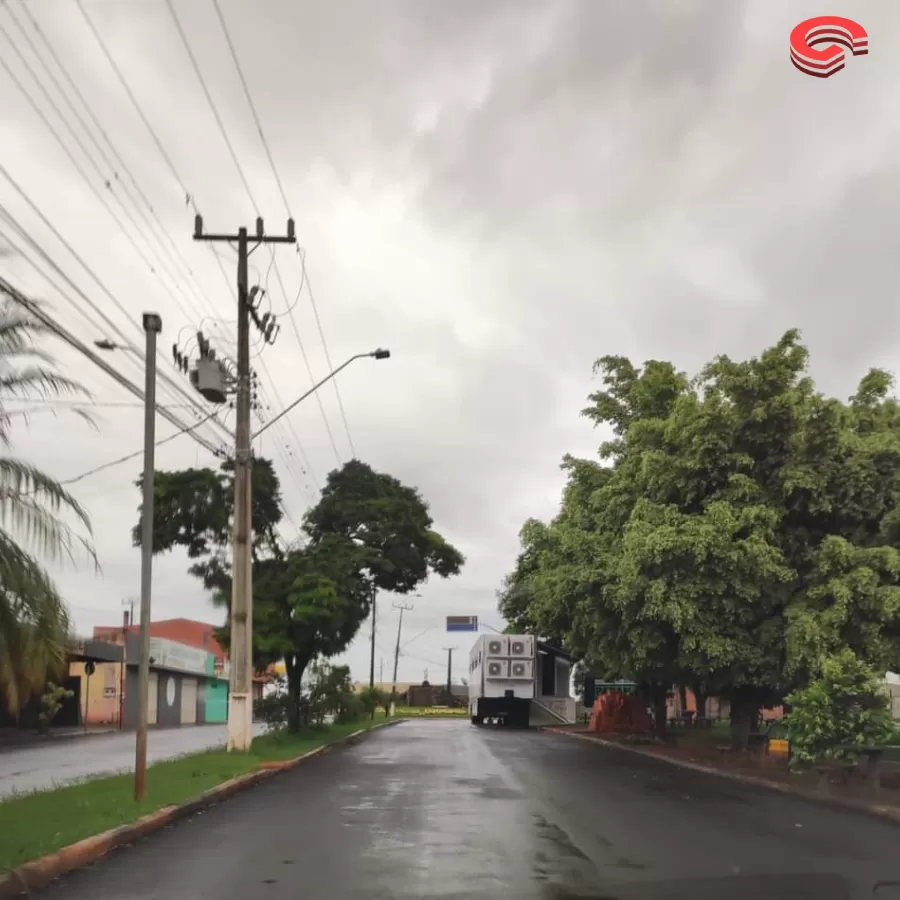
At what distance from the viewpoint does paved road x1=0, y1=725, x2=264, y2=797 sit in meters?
19.0

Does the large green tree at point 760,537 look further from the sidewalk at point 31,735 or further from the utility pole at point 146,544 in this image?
the sidewalk at point 31,735

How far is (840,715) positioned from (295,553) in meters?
16.7

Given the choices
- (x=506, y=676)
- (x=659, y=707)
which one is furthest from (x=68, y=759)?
(x=506, y=676)

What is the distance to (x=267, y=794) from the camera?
16.6m

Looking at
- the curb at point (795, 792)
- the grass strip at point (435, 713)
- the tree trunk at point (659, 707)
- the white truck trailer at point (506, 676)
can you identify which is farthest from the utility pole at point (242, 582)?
the grass strip at point (435, 713)

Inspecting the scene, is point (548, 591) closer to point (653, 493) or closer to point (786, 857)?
point (653, 493)

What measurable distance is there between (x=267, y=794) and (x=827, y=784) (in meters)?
8.62

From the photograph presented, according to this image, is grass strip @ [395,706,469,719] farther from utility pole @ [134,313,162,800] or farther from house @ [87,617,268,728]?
utility pole @ [134,313,162,800]

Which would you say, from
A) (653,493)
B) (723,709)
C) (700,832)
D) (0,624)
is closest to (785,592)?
(653,493)

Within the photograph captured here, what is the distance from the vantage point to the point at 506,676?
48.7m

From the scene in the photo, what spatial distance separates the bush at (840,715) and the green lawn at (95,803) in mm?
9000

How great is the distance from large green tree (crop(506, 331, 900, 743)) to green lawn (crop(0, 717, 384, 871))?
877 cm

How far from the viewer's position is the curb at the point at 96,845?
875 centimetres

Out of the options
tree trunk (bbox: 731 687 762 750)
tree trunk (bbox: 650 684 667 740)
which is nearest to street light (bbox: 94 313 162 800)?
tree trunk (bbox: 731 687 762 750)
